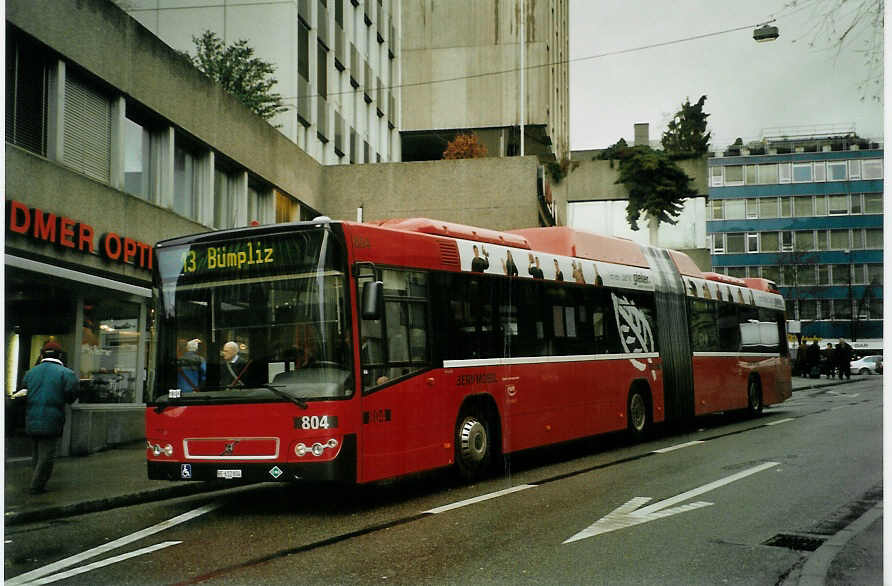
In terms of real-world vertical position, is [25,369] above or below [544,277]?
below

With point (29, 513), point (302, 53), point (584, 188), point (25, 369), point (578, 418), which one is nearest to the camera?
point (29, 513)

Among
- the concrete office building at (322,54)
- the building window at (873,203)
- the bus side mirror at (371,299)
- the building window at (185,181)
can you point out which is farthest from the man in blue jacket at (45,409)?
the building window at (873,203)

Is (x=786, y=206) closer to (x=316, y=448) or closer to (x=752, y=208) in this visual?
(x=752, y=208)

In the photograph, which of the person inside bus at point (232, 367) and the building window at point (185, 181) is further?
the building window at point (185, 181)

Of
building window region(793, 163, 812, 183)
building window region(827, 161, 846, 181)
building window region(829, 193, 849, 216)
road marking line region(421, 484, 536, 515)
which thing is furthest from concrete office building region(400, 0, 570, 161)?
road marking line region(421, 484, 536, 515)

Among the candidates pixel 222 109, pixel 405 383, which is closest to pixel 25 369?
pixel 405 383

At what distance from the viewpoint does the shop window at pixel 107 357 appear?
11.9m

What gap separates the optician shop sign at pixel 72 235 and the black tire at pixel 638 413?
731 cm

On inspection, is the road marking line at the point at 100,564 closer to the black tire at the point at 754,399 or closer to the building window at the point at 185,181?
the building window at the point at 185,181

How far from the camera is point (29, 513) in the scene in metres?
9.59

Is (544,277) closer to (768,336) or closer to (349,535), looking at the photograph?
(349,535)

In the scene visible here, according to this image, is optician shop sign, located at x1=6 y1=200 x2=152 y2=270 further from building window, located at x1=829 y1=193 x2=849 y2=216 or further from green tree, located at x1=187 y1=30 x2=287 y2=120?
building window, located at x1=829 y1=193 x2=849 y2=216

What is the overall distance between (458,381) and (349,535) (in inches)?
113

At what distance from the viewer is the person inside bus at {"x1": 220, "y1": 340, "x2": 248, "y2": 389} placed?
926cm
